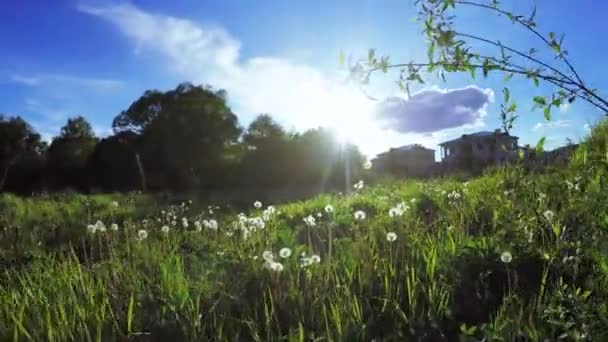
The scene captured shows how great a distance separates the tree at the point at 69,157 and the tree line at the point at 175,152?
0.06 m

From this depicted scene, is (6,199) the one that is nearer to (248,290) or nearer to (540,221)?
(248,290)

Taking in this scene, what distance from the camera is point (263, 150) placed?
29625 mm

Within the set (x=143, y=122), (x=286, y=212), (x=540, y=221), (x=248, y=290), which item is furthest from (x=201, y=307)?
(x=143, y=122)

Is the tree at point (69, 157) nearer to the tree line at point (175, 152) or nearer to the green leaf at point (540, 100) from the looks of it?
the tree line at point (175, 152)

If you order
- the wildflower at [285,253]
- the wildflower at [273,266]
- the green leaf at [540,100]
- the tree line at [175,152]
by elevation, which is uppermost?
the tree line at [175,152]

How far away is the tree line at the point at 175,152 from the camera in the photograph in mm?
27797

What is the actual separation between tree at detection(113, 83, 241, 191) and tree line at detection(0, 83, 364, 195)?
6cm

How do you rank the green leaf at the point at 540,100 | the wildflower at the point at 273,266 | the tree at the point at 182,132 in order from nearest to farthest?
the green leaf at the point at 540,100 → the wildflower at the point at 273,266 → the tree at the point at 182,132

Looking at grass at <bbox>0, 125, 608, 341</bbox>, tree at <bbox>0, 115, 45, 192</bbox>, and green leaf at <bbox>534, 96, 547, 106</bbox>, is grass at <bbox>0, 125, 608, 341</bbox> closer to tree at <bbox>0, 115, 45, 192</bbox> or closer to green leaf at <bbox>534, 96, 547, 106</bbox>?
green leaf at <bbox>534, 96, 547, 106</bbox>

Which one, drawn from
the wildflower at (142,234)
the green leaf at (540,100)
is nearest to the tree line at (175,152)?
the wildflower at (142,234)

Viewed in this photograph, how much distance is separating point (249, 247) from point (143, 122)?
112ft

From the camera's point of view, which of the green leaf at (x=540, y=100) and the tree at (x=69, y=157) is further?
the tree at (x=69, y=157)

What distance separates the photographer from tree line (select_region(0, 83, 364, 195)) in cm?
2780

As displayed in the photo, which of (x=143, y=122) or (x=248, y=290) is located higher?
(x=143, y=122)
